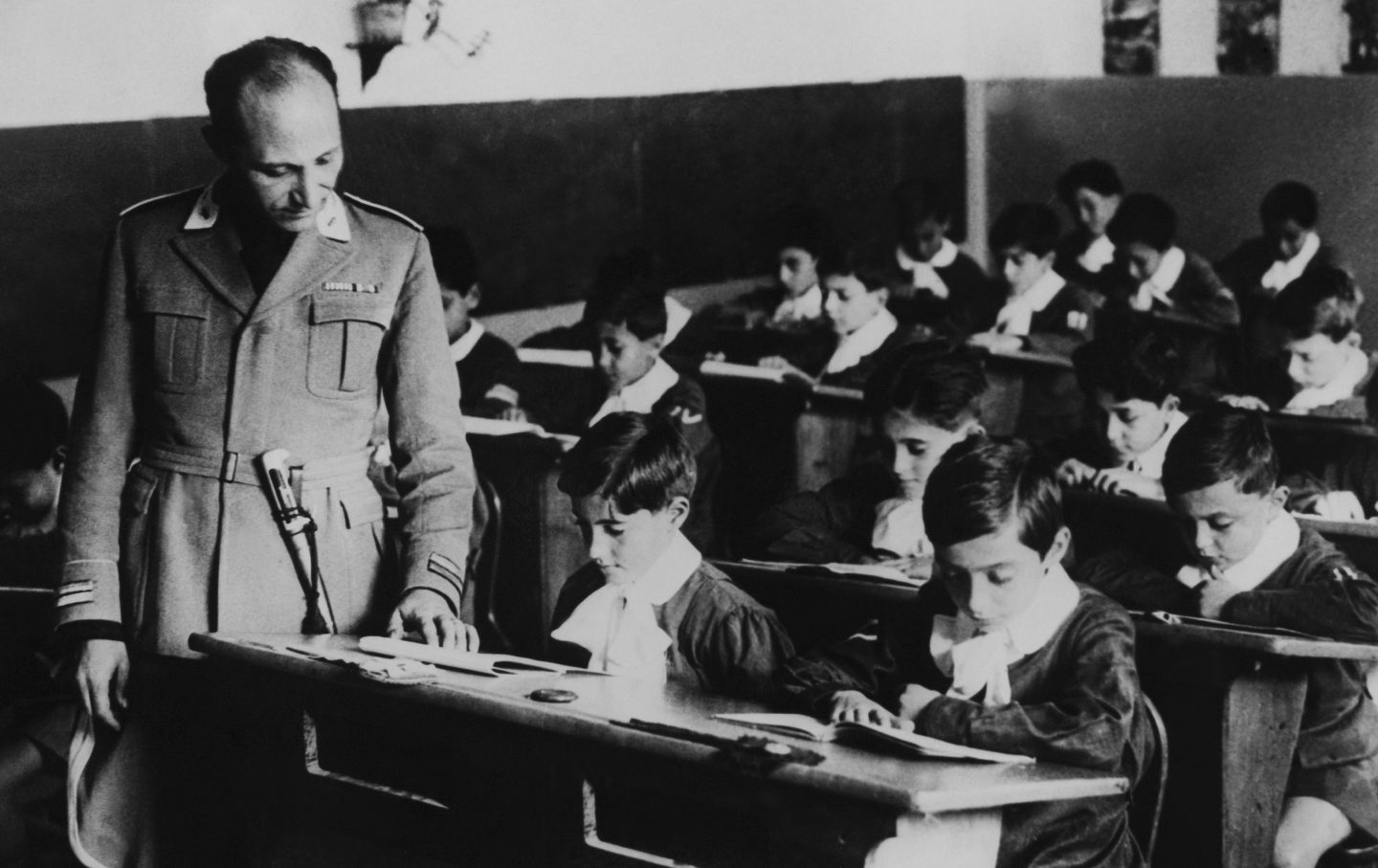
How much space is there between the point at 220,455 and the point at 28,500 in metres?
1.30

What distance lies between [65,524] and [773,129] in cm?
439

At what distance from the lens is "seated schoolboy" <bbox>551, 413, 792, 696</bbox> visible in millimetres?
2623

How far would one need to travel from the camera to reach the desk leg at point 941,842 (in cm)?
168

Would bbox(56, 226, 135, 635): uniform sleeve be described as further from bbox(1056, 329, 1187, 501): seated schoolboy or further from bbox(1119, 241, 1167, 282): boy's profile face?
bbox(1119, 241, 1167, 282): boy's profile face

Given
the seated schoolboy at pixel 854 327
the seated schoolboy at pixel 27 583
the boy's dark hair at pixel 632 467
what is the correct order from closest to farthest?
the boy's dark hair at pixel 632 467 < the seated schoolboy at pixel 27 583 < the seated schoolboy at pixel 854 327

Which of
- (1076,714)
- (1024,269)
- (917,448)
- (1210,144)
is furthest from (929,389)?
(1210,144)

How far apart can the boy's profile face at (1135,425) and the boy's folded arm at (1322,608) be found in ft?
3.18

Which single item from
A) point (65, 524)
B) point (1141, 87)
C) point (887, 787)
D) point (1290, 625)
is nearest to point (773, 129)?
point (1141, 87)

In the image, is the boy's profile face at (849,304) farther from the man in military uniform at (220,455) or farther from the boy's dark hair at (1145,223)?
the man in military uniform at (220,455)

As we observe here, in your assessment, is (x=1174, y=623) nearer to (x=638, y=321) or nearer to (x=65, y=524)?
(x=65, y=524)

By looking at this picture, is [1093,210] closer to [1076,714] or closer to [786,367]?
[786,367]

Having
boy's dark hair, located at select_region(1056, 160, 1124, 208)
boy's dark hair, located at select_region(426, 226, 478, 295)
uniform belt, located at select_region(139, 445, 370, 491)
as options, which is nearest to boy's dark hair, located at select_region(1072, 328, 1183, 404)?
boy's dark hair, located at select_region(426, 226, 478, 295)

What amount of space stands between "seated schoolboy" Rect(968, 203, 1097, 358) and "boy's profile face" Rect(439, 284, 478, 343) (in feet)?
6.08

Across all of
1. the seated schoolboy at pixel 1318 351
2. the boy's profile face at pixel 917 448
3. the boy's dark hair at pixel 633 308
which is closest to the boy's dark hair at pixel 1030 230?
the seated schoolboy at pixel 1318 351
